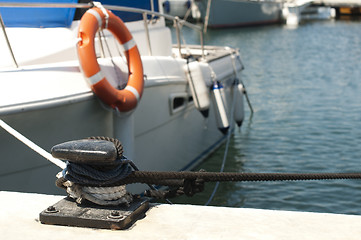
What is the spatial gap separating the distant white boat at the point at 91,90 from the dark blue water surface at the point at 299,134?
35.1 inches

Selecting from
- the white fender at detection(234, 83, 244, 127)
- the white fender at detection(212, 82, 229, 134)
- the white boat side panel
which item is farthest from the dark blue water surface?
the white boat side panel

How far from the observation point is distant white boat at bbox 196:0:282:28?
39312 millimetres

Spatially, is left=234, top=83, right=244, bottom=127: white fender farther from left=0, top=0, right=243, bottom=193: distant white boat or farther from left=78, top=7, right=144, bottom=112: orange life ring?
left=78, top=7, right=144, bottom=112: orange life ring

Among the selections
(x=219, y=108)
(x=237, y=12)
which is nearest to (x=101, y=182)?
(x=219, y=108)

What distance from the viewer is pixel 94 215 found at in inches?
91.6

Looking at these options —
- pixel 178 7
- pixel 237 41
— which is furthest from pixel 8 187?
pixel 178 7

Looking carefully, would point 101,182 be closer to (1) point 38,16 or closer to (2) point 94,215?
(2) point 94,215

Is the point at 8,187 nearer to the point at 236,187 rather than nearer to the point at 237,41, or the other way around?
the point at 236,187

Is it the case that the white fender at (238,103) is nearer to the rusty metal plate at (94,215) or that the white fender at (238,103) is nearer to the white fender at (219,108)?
the white fender at (219,108)

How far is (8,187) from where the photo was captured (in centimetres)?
446

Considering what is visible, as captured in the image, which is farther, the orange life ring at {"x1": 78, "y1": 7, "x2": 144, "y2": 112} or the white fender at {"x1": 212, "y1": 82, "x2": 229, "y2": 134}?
the white fender at {"x1": 212, "y1": 82, "x2": 229, "y2": 134}

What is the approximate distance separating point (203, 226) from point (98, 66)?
2886mm

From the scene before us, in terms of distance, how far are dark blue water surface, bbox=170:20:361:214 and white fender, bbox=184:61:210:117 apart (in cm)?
104

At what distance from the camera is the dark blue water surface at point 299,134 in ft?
21.2
